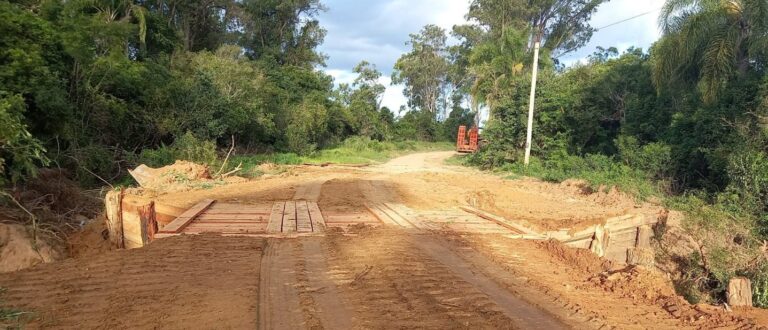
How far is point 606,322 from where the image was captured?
3758mm

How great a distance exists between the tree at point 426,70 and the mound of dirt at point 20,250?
50.8 metres

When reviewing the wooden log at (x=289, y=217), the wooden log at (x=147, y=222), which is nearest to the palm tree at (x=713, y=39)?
the wooden log at (x=289, y=217)

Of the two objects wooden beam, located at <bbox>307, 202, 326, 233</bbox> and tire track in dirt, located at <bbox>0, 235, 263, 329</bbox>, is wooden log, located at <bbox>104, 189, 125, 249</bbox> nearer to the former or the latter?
tire track in dirt, located at <bbox>0, 235, 263, 329</bbox>

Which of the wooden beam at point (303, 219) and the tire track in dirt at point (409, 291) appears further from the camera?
the wooden beam at point (303, 219)

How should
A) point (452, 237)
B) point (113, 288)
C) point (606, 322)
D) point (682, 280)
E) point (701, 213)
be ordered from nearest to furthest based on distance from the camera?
point (606, 322) → point (113, 288) → point (452, 237) → point (682, 280) → point (701, 213)

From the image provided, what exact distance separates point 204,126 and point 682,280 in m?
17.6

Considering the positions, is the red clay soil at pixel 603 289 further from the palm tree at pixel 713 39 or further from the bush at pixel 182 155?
the bush at pixel 182 155

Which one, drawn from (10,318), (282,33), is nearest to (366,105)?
(282,33)

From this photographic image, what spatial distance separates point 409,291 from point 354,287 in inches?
20.1

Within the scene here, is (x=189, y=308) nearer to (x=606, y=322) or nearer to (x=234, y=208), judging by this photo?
(x=606, y=322)

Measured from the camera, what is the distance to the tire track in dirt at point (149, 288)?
11.9ft

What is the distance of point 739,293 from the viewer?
5.09 metres

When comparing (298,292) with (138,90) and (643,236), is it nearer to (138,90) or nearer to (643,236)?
(643,236)

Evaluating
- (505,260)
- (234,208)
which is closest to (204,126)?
(234,208)
